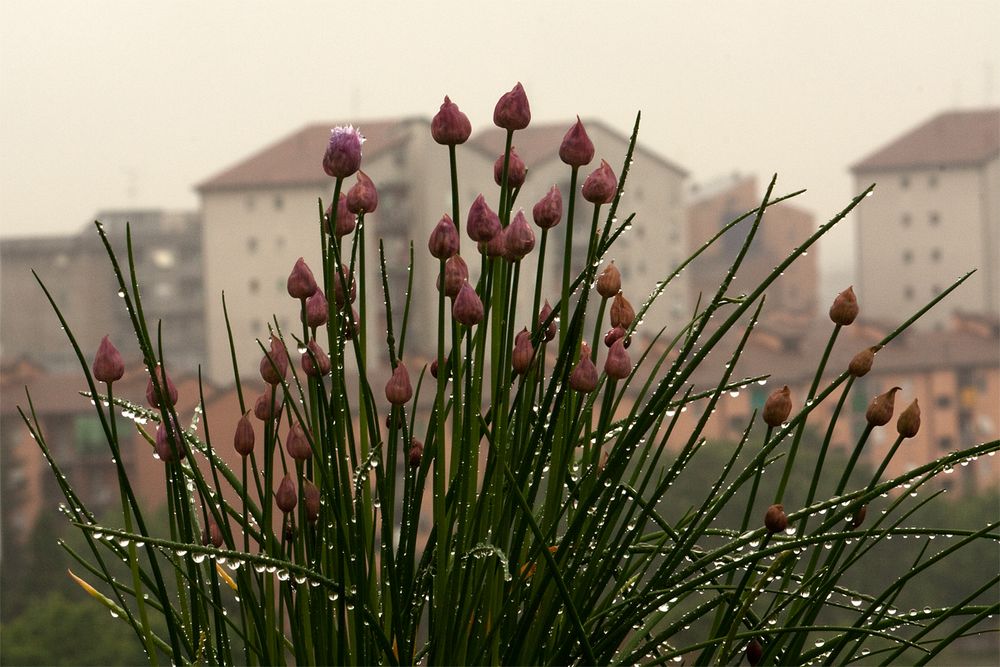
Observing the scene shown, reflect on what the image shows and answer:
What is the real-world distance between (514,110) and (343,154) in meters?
0.05

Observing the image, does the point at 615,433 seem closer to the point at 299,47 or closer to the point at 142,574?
the point at 142,574

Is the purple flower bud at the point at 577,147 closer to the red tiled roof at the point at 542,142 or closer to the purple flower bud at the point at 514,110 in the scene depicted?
the purple flower bud at the point at 514,110

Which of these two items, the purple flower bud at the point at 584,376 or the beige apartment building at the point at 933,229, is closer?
the purple flower bud at the point at 584,376

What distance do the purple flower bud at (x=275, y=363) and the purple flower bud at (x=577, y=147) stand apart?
0.32 feet

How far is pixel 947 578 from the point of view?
18.6 meters

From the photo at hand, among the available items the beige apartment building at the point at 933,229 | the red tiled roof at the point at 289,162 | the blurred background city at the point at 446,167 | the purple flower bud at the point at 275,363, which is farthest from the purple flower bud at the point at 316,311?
the beige apartment building at the point at 933,229

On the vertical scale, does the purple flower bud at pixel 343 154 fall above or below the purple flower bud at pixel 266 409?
above

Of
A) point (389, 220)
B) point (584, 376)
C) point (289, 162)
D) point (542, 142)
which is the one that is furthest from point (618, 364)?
point (289, 162)

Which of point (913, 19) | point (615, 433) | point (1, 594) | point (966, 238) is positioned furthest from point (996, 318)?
point (615, 433)

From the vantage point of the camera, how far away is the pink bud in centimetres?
28

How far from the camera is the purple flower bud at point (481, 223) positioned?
286 mm

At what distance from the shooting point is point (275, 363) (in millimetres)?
312

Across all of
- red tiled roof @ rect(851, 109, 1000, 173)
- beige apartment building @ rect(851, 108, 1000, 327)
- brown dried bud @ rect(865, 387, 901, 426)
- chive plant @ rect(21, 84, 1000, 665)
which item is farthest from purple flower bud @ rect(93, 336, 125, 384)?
red tiled roof @ rect(851, 109, 1000, 173)

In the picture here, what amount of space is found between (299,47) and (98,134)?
4.55 metres
